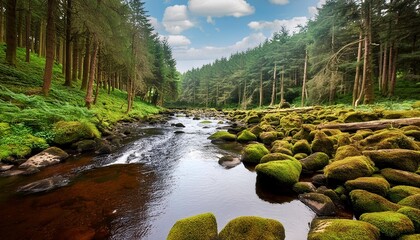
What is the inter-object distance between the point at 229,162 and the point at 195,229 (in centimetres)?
540

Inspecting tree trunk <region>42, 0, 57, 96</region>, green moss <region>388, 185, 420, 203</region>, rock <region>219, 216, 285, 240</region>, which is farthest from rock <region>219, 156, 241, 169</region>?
tree trunk <region>42, 0, 57, 96</region>

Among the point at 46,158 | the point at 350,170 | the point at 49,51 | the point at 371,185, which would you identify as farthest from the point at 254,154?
the point at 49,51

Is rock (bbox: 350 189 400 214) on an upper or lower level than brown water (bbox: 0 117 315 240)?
upper

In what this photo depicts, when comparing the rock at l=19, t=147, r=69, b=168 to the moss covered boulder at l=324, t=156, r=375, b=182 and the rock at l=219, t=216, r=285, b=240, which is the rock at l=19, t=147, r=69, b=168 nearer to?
the rock at l=219, t=216, r=285, b=240

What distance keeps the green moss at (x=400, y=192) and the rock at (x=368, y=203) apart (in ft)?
1.57

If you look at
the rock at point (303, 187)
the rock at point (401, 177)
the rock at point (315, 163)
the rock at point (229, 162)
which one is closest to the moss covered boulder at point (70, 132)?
the rock at point (229, 162)

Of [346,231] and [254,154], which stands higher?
[254,154]

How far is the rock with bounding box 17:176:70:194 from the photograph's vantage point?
6.21 m

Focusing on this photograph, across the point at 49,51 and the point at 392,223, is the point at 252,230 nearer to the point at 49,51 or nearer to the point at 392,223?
the point at 392,223

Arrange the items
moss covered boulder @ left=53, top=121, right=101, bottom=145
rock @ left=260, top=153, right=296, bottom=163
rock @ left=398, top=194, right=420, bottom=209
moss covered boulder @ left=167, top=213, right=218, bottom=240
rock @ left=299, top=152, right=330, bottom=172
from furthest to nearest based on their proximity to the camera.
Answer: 1. moss covered boulder @ left=53, top=121, right=101, bottom=145
2. rock @ left=260, top=153, right=296, bottom=163
3. rock @ left=299, top=152, right=330, bottom=172
4. rock @ left=398, top=194, right=420, bottom=209
5. moss covered boulder @ left=167, top=213, right=218, bottom=240

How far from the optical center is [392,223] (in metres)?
3.96

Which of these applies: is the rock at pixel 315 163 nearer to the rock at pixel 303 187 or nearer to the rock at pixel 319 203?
the rock at pixel 303 187

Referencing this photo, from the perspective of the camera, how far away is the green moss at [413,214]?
403 centimetres

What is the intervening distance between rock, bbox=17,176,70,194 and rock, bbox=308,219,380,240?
6.50 m
